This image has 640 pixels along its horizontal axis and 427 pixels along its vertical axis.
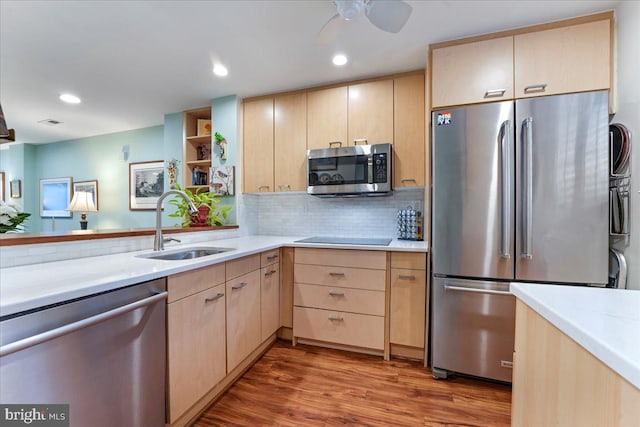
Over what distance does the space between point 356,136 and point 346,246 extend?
104 cm

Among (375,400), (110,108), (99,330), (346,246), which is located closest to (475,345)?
(375,400)

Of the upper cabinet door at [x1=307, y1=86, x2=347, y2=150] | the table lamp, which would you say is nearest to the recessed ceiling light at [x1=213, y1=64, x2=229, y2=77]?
the upper cabinet door at [x1=307, y1=86, x2=347, y2=150]

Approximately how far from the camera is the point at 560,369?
639mm

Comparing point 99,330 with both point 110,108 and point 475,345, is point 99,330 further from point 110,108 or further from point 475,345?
point 110,108

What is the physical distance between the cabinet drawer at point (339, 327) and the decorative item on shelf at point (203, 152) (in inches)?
83.7

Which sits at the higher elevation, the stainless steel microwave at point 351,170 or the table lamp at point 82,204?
the stainless steel microwave at point 351,170

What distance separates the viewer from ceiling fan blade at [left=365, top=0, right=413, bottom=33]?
138 centimetres

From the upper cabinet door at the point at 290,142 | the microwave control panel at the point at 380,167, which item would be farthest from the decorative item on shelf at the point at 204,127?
the microwave control panel at the point at 380,167

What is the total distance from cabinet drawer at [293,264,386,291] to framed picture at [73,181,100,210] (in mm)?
4075

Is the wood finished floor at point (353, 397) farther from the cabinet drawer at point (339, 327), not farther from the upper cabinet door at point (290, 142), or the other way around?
the upper cabinet door at point (290, 142)

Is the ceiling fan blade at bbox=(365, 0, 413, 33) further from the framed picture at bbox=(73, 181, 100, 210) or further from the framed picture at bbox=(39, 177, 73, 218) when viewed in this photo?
the framed picture at bbox=(39, 177, 73, 218)

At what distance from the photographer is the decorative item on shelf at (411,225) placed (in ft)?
8.07

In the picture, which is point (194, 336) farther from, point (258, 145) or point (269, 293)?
point (258, 145)

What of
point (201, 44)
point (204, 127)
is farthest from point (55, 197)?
point (201, 44)
